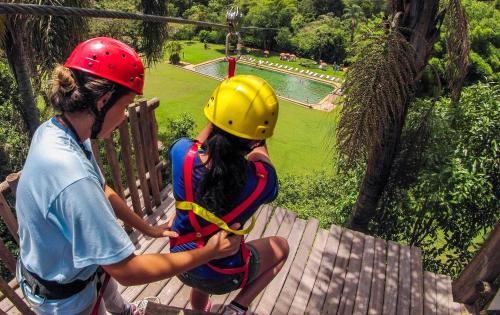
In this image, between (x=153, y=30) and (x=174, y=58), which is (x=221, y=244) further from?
(x=174, y=58)

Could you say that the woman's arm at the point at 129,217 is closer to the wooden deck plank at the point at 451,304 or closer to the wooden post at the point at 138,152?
the wooden post at the point at 138,152

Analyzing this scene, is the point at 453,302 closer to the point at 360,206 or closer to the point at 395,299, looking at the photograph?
the point at 395,299

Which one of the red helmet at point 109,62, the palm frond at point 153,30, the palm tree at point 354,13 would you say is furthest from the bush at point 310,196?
the palm tree at point 354,13

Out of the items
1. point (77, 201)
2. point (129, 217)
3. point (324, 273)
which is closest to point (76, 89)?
point (77, 201)

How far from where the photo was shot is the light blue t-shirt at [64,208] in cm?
149

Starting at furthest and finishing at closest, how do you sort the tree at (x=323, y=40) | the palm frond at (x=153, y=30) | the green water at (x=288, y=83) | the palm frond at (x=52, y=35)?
the tree at (x=323, y=40) < the green water at (x=288, y=83) < the palm frond at (x=153, y=30) < the palm frond at (x=52, y=35)

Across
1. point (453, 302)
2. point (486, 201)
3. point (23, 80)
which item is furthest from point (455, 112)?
point (23, 80)

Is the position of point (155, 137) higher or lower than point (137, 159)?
higher

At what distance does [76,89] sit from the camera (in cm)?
165

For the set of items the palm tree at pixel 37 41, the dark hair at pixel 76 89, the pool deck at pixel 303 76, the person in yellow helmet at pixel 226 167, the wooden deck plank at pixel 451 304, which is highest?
the dark hair at pixel 76 89

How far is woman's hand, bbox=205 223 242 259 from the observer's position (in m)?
2.03

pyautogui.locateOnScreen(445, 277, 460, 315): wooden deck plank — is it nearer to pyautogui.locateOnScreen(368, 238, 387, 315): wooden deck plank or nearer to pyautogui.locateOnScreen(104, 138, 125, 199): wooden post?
pyautogui.locateOnScreen(368, 238, 387, 315): wooden deck plank

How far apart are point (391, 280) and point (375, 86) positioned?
2.08m

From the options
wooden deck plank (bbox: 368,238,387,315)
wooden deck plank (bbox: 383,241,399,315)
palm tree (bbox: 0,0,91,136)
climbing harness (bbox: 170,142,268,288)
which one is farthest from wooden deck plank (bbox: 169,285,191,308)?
palm tree (bbox: 0,0,91,136)
